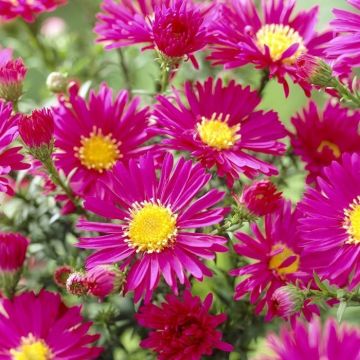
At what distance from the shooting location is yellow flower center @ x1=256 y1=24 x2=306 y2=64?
0.75 meters

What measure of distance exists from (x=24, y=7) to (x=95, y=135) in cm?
18

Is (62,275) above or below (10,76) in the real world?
below

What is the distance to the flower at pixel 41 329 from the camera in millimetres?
697

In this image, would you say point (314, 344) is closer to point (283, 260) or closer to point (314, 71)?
point (283, 260)

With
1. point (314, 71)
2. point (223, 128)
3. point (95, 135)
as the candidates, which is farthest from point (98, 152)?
point (314, 71)

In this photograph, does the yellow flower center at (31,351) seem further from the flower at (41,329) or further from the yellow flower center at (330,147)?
the yellow flower center at (330,147)

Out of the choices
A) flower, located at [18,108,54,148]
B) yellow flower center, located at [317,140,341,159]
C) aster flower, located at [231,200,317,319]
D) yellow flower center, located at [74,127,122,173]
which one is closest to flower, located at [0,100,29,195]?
flower, located at [18,108,54,148]

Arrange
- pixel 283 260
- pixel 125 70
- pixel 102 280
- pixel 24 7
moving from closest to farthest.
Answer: pixel 102 280
pixel 283 260
pixel 24 7
pixel 125 70

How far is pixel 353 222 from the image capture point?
0.68 metres

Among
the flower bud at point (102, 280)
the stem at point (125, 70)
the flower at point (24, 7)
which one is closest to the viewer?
the flower bud at point (102, 280)

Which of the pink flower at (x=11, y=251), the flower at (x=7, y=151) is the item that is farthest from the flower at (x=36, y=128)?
the pink flower at (x=11, y=251)

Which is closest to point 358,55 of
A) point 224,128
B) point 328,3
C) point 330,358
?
point 224,128

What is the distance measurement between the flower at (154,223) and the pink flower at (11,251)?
0.32ft

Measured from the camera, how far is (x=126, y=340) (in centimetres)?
91
